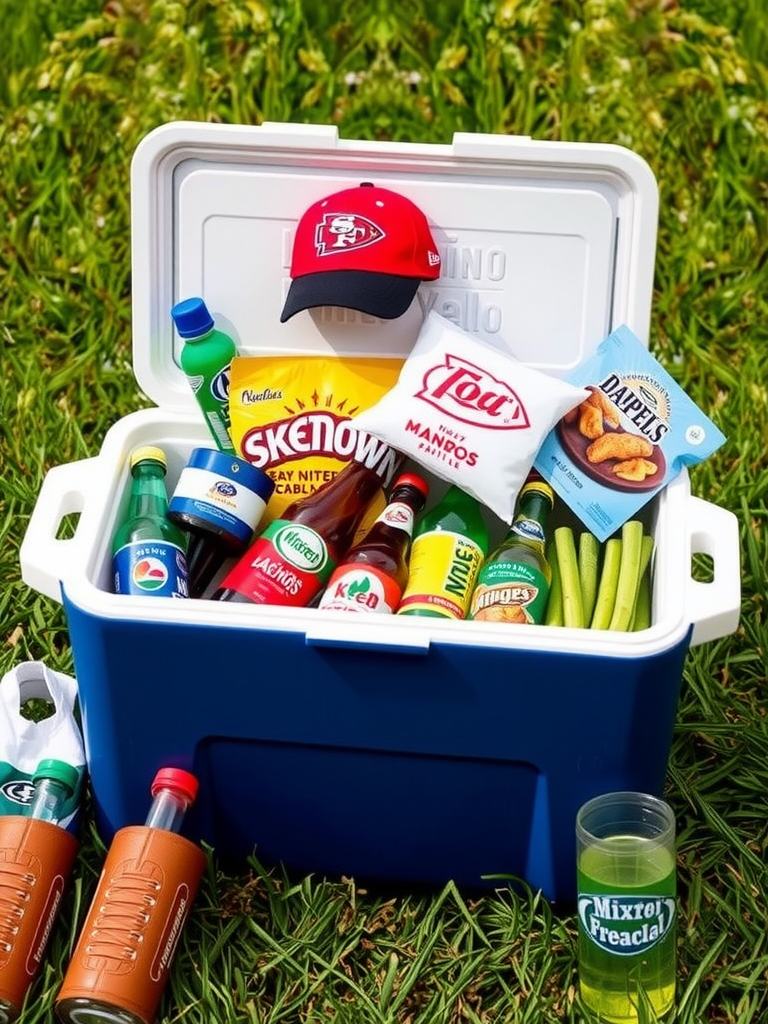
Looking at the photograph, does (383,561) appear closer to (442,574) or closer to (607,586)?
(442,574)

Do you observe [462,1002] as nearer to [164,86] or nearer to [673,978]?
[673,978]

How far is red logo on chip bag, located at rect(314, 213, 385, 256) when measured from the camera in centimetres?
179

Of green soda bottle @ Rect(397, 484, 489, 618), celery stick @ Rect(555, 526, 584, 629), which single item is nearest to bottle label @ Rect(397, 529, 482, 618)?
green soda bottle @ Rect(397, 484, 489, 618)

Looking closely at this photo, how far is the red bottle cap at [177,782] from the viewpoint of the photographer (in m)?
1.64

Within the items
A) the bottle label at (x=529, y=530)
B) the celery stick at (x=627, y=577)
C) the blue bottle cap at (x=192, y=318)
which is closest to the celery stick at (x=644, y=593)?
Result: the celery stick at (x=627, y=577)

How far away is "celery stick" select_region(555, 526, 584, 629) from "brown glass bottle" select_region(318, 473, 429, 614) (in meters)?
0.18

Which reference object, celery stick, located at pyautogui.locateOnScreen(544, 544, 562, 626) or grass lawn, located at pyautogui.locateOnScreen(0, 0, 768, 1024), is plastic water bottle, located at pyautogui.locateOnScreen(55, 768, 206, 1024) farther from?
celery stick, located at pyautogui.locateOnScreen(544, 544, 562, 626)

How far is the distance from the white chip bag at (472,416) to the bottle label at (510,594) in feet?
0.31

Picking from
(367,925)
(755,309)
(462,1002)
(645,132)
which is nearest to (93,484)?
(367,925)

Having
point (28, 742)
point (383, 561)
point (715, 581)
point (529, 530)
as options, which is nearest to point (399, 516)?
point (383, 561)

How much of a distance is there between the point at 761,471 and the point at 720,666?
1.42ft

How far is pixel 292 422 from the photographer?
6.19ft

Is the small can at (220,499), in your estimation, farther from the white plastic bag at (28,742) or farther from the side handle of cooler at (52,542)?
the white plastic bag at (28,742)

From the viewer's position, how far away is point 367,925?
5.79 feet
